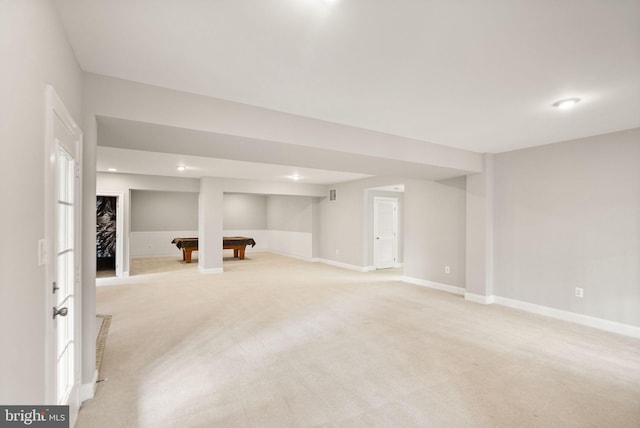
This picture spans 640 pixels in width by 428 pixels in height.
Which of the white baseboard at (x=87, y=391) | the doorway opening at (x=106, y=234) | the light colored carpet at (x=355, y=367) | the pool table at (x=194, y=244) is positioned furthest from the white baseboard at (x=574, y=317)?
the doorway opening at (x=106, y=234)

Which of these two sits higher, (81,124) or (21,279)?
(81,124)

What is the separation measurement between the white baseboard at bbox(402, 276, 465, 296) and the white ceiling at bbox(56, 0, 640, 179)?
130 inches

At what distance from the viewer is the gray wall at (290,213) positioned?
10.0 metres

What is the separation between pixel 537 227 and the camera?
4469mm

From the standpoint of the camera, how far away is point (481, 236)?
495 cm

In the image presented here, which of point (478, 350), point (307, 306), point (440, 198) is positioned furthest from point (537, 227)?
point (307, 306)

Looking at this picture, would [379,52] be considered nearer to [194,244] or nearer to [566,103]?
[566,103]

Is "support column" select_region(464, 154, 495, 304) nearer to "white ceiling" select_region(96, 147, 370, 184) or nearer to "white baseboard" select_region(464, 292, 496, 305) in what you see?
"white baseboard" select_region(464, 292, 496, 305)

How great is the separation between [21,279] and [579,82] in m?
3.71

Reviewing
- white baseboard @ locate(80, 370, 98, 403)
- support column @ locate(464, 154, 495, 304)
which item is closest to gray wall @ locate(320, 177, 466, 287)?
support column @ locate(464, 154, 495, 304)

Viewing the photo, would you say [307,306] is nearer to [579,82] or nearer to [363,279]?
[363,279]

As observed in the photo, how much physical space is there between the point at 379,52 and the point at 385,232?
652cm

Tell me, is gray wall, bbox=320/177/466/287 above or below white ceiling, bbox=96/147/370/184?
below

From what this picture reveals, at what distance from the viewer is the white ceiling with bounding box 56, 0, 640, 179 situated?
1688mm
